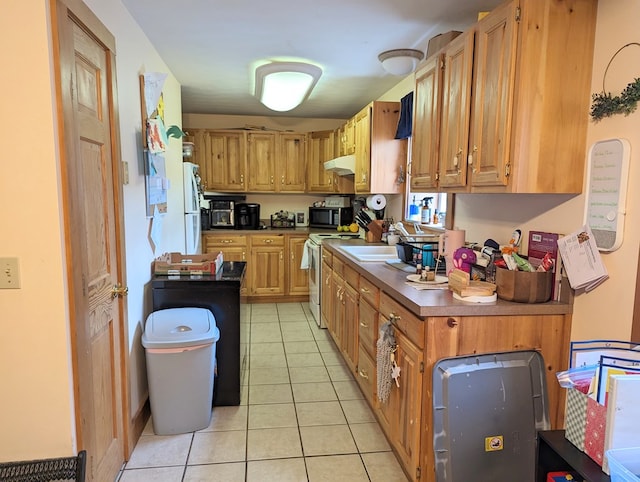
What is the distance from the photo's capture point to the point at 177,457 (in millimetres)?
2189

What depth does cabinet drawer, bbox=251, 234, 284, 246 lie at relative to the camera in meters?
5.15

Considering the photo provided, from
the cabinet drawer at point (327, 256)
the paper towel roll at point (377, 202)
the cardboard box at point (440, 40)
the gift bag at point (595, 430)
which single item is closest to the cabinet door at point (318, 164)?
the paper towel roll at point (377, 202)

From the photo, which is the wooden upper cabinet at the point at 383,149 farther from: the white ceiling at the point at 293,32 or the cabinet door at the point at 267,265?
the cabinet door at the point at 267,265

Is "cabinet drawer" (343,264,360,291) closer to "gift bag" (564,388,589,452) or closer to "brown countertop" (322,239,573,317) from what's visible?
"brown countertop" (322,239,573,317)

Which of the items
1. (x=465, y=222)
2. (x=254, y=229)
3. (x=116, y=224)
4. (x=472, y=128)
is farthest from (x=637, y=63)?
(x=254, y=229)

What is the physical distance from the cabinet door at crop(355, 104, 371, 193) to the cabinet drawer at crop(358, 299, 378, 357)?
1451 millimetres

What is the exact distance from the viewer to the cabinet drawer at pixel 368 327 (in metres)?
2.42

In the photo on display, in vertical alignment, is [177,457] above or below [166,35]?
below

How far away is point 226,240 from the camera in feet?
16.6

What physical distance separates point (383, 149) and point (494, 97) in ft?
6.34

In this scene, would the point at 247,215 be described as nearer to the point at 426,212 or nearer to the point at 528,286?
the point at 426,212

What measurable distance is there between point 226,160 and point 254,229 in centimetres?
96

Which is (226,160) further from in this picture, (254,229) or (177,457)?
(177,457)

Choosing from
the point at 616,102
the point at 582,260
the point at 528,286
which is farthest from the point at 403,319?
the point at 616,102
